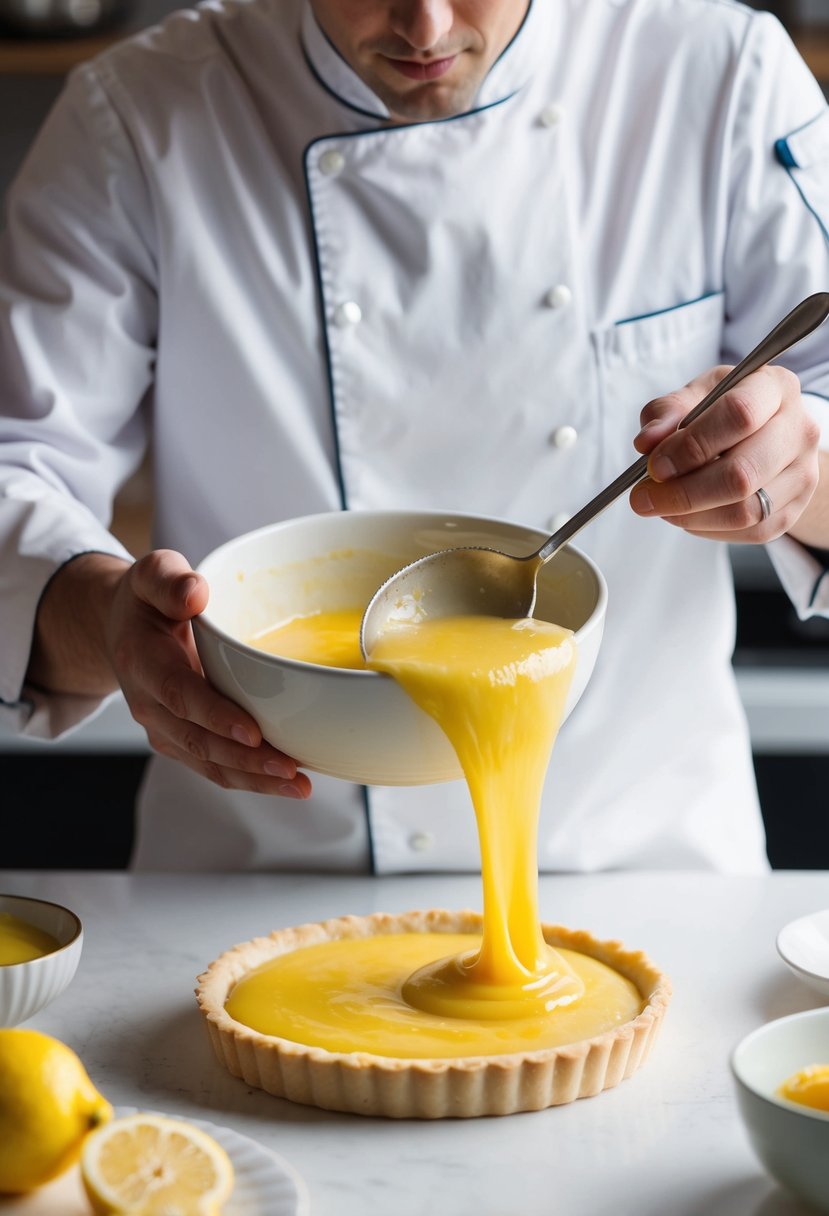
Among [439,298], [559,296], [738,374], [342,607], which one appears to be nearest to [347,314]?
[439,298]

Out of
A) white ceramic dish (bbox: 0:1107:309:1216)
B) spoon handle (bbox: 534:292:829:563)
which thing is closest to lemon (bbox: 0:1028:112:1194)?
white ceramic dish (bbox: 0:1107:309:1216)

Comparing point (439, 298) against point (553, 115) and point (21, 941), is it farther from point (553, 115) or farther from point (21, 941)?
point (21, 941)

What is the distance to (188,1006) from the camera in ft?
4.03

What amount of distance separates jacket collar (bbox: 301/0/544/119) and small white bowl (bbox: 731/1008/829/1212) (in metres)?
0.96

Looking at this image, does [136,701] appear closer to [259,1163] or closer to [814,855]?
[259,1163]

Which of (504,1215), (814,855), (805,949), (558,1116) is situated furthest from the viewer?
(814,855)

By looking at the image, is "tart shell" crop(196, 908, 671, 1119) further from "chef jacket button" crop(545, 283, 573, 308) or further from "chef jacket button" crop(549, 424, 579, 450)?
"chef jacket button" crop(545, 283, 573, 308)

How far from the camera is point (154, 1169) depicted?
2.96ft

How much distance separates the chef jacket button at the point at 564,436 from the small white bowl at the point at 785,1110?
2.30 feet

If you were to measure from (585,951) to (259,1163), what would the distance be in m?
0.39

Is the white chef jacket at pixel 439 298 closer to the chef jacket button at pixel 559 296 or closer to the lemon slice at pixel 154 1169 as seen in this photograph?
the chef jacket button at pixel 559 296

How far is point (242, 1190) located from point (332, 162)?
3.27 ft

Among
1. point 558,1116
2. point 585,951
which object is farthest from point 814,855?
point 558,1116

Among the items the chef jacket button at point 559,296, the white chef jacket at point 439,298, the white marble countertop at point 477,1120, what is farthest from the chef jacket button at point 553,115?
the white marble countertop at point 477,1120
